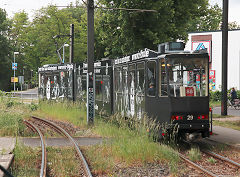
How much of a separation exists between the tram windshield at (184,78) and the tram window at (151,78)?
13.6 inches

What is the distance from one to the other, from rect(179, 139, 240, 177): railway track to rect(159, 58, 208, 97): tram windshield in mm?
1848

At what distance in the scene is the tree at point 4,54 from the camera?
222 ft

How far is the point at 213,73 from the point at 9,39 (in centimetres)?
4653

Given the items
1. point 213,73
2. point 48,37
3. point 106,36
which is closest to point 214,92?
point 213,73

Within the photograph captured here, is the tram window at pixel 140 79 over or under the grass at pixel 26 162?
over

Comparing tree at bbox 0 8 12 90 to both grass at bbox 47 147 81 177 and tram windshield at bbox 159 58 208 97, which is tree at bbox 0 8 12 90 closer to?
grass at bbox 47 147 81 177

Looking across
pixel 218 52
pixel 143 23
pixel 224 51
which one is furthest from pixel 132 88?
pixel 218 52

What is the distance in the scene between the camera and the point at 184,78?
10336 millimetres

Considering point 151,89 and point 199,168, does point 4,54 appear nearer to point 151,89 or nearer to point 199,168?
point 151,89

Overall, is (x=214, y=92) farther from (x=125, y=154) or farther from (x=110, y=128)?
(x=125, y=154)

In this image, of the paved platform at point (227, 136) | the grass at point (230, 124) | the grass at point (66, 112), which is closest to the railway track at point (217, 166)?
the paved platform at point (227, 136)

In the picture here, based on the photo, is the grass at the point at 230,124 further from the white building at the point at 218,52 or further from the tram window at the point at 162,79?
the white building at the point at 218,52

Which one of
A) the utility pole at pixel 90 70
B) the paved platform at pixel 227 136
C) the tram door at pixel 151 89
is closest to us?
the tram door at pixel 151 89

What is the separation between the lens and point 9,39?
2817 inches
